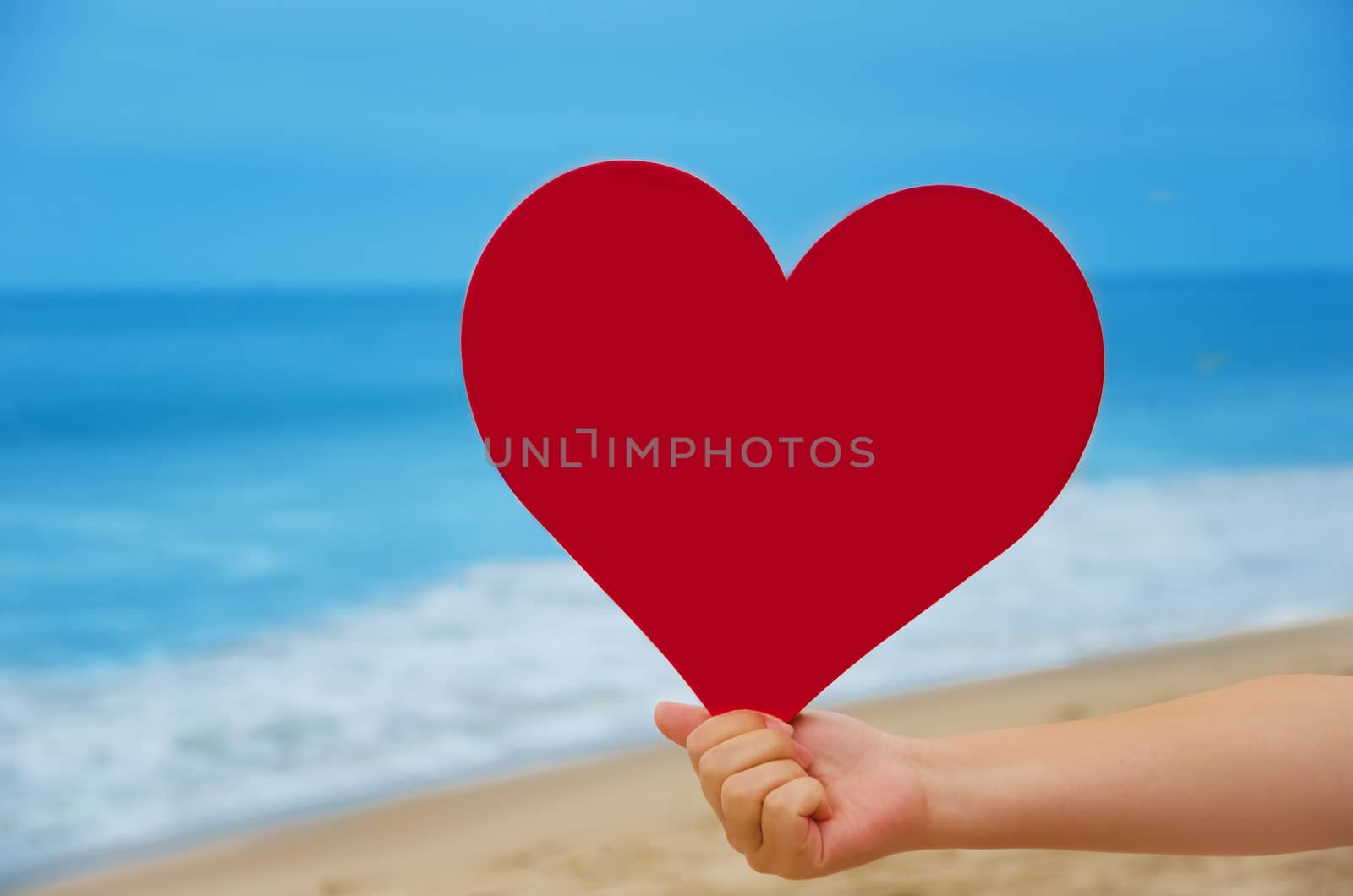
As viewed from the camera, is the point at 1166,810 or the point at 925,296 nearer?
the point at 925,296

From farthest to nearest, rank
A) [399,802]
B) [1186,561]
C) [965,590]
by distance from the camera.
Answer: [1186,561]
[965,590]
[399,802]

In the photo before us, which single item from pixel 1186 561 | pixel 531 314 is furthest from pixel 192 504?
pixel 531 314

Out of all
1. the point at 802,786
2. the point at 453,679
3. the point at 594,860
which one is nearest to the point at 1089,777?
the point at 802,786

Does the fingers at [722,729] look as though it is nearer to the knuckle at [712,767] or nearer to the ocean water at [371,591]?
the knuckle at [712,767]

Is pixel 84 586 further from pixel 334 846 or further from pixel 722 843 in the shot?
pixel 722 843

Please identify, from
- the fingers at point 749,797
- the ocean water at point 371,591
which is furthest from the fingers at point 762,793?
the ocean water at point 371,591
